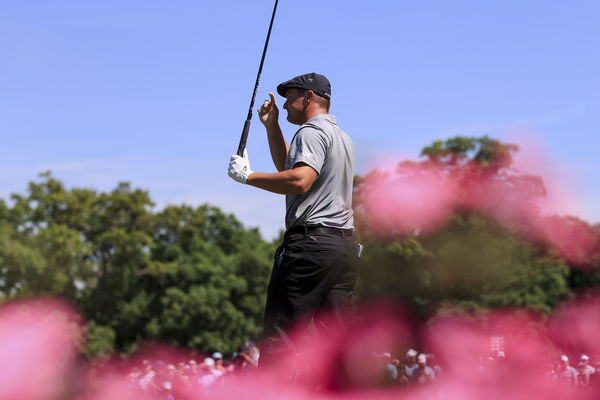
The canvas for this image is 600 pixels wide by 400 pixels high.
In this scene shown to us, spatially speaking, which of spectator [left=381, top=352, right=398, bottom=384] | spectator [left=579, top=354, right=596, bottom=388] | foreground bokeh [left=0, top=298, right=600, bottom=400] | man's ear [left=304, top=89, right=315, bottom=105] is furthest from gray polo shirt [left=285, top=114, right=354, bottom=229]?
spectator [left=579, top=354, right=596, bottom=388]

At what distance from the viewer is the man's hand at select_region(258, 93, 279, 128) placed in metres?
5.35

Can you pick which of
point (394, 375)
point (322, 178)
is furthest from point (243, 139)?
point (394, 375)

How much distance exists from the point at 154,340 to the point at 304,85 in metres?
44.6

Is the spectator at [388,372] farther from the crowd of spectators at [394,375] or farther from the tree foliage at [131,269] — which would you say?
the tree foliage at [131,269]

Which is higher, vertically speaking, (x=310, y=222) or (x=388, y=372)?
(x=310, y=222)

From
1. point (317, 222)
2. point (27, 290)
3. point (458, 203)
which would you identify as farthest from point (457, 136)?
point (317, 222)

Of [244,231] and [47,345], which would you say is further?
[244,231]

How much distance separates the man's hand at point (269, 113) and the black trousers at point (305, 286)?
2.59ft

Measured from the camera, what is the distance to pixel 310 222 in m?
4.80

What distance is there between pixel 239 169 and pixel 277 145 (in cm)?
65

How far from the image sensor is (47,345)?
831 centimetres

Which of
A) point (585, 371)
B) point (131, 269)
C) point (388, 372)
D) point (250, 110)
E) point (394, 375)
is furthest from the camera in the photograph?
point (131, 269)

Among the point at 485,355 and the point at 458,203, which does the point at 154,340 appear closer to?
the point at 458,203

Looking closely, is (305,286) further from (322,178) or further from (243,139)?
(243,139)
